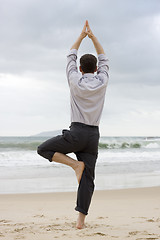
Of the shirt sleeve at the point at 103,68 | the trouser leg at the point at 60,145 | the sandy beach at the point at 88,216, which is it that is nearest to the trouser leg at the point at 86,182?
the trouser leg at the point at 60,145

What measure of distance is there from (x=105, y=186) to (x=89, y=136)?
184 inches

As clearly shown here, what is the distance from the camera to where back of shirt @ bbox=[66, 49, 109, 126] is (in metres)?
3.57

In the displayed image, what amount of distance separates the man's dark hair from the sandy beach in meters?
1.73

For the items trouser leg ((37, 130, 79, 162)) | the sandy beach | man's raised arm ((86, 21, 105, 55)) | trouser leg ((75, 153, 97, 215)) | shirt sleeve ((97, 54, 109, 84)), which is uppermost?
man's raised arm ((86, 21, 105, 55))

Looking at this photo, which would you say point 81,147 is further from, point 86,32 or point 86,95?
point 86,32

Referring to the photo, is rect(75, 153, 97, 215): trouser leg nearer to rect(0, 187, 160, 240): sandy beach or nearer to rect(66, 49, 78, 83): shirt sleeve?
rect(0, 187, 160, 240): sandy beach

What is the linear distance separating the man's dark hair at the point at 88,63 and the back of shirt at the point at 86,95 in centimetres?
6

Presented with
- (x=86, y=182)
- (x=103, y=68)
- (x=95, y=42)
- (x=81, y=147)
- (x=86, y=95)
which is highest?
(x=95, y=42)

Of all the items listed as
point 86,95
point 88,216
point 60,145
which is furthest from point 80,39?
point 88,216

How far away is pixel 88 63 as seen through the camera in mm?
3713

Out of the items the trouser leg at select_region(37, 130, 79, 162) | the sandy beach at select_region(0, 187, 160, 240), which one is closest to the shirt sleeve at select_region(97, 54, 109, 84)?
the trouser leg at select_region(37, 130, 79, 162)

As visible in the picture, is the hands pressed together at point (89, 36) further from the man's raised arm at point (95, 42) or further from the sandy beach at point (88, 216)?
the sandy beach at point (88, 216)

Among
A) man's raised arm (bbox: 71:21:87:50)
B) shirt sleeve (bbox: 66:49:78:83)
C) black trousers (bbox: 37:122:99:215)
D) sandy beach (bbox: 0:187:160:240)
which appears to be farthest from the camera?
man's raised arm (bbox: 71:21:87:50)

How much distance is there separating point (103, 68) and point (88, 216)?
2.32 m
